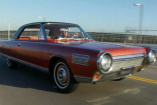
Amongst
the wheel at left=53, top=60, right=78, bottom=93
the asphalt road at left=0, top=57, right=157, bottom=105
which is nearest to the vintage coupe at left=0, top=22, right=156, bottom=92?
the wheel at left=53, top=60, right=78, bottom=93

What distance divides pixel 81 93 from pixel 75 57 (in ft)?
3.04

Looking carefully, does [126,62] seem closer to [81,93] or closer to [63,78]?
[81,93]

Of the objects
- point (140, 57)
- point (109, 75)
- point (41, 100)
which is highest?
point (140, 57)

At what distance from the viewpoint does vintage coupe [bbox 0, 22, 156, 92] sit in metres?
3.90

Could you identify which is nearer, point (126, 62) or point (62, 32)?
point (126, 62)

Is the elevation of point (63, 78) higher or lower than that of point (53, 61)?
lower

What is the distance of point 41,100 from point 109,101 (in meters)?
1.33

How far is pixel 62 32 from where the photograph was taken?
578 cm

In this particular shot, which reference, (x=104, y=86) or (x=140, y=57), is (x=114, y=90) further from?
(x=140, y=57)

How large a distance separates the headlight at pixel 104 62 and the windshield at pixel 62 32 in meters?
2.04

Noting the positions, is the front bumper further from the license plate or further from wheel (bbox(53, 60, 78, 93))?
wheel (bbox(53, 60, 78, 93))

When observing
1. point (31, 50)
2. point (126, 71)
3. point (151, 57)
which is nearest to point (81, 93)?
point (126, 71)

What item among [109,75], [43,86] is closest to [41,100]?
[43,86]

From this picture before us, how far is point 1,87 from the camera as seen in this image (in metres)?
5.14
